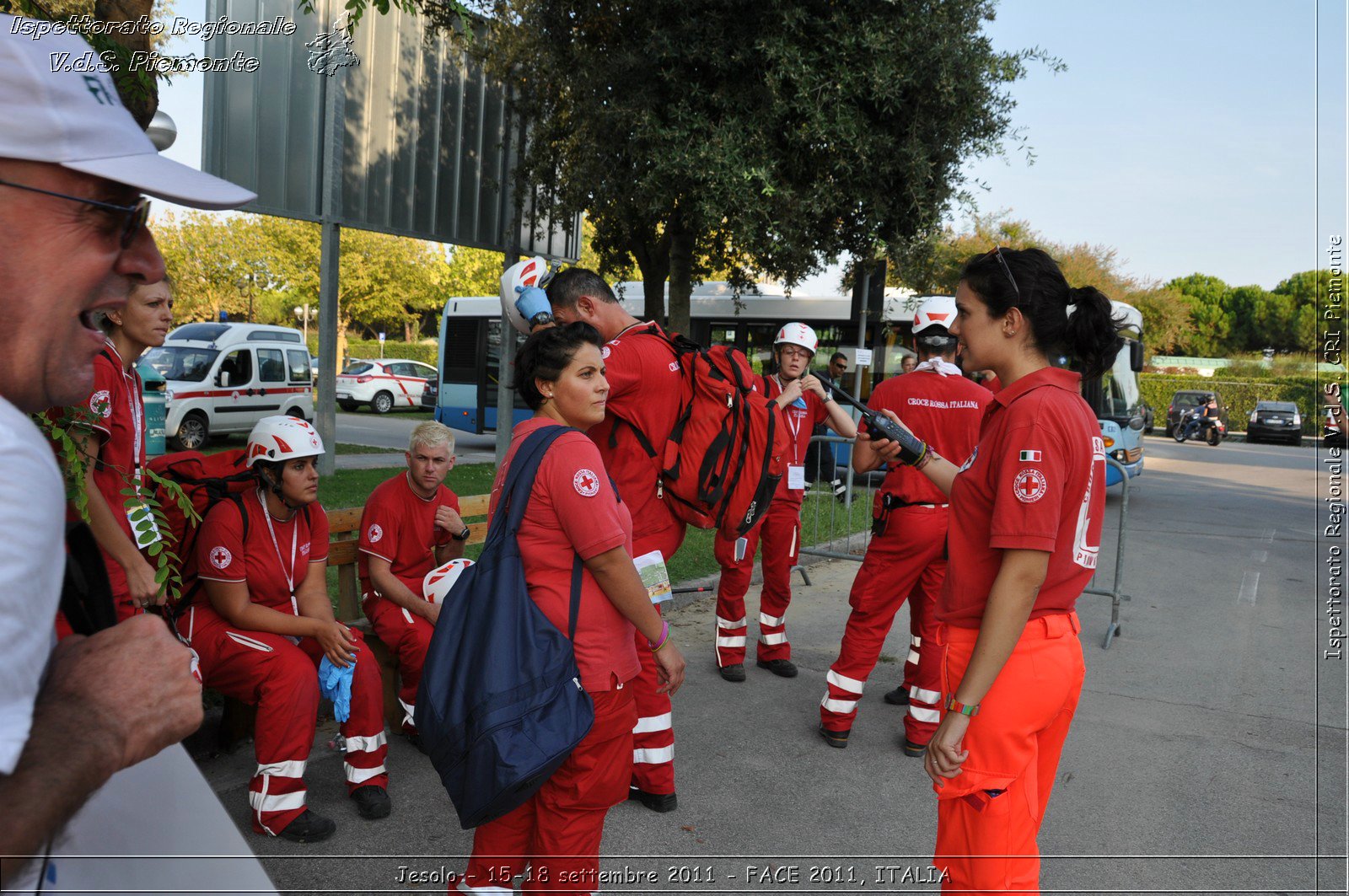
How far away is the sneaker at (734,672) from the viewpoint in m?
5.91

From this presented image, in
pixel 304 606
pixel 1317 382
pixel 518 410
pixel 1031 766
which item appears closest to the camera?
pixel 1031 766

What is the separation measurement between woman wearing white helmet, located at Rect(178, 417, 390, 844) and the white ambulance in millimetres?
14053

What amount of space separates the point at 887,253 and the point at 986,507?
9.86 meters

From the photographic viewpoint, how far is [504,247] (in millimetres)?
12344

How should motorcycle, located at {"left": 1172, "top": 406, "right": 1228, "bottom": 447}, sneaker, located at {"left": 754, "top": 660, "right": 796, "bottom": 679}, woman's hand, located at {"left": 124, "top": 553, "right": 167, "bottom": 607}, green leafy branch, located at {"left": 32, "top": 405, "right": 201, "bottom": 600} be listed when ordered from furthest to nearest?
motorcycle, located at {"left": 1172, "top": 406, "right": 1228, "bottom": 447} < sneaker, located at {"left": 754, "top": 660, "right": 796, "bottom": 679} < woman's hand, located at {"left": 124, "top": 553, "right": 167, "bottom": 607} < green leafy branch, located at {"left": 32, "top": 405, "right": 201, "bottom": 600}

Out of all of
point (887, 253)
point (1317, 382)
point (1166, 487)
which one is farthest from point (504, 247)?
point (1166, 487)

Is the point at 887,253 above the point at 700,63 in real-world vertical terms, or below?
below

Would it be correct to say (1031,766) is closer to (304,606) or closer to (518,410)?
(304,606)

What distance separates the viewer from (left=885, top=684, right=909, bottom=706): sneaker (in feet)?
18.8

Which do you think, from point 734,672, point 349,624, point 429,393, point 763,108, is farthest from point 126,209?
point 429,393

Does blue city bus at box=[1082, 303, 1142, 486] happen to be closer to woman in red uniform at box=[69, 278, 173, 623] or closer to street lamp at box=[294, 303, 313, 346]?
woman in red uniform at box=[69, 278, 173, 623]

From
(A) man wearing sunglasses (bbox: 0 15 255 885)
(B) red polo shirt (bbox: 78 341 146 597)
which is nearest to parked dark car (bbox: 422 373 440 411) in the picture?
(B) red polo shirt (bbox: 78 341 146 597)

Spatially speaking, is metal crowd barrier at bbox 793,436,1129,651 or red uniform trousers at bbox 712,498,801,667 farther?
metal crowd barrier at bbox 793,436,1129,651

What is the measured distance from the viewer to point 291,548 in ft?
13.4
